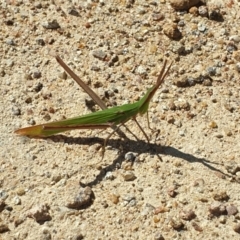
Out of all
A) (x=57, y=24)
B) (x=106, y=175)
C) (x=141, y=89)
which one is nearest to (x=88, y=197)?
(x=106, y=175)

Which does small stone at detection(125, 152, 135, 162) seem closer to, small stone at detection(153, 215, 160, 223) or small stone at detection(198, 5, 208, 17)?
small stone at detection(153, 215, 160, 223)

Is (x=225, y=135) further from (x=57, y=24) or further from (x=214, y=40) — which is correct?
(x=57, y=24)

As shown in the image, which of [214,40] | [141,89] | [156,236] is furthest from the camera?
[214,40]

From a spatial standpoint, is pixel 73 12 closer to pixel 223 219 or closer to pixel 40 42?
pixel 40 42

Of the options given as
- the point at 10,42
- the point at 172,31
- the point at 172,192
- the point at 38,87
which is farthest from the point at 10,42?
the point at 172,192

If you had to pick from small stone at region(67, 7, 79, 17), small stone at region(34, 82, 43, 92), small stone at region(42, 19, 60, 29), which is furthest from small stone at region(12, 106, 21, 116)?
small stone at region(67, 7, 79, 17)

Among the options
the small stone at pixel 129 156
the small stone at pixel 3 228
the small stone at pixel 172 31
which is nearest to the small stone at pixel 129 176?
the small stone at pixel 129 156

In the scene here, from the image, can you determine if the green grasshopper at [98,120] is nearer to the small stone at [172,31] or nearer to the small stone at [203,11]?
the small stone at [172,31]

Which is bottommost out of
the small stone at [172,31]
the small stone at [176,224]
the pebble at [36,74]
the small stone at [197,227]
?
the small stone at [197,227]

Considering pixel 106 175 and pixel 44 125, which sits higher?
pixel 44 125
